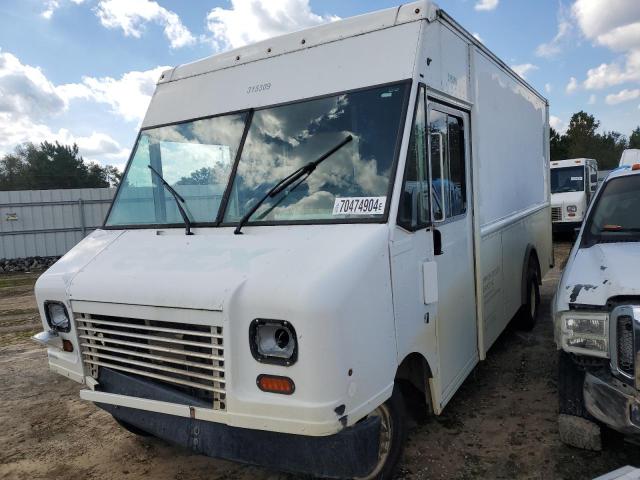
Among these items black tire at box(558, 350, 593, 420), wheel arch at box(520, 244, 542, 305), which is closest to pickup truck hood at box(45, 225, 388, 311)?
black tire at box(558, 350, 593, 420)

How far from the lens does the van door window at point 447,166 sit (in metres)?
3.41

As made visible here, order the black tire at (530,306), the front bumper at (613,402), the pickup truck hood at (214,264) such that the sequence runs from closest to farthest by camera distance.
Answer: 1. the pickup truck hood at (214,264)
2. the front bumper at (613,402)
3. the black tire at (530,306)

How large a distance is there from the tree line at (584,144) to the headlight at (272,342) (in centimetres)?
4319

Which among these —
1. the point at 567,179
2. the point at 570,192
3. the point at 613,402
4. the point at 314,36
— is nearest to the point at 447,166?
the point at 314,36

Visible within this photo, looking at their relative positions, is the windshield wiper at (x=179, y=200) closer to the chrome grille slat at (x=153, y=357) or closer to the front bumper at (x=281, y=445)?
the chrome grille slat at (x=153, y=357)

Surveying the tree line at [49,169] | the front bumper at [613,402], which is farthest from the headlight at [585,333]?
the tree line at [49,169]

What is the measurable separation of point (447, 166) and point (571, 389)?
1722mm

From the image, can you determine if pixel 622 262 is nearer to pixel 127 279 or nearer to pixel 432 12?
pixel 432 12

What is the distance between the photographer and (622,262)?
3330 millimetres

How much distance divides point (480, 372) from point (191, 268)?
3.45m

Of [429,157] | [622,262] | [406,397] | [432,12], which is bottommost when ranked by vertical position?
[406,397]

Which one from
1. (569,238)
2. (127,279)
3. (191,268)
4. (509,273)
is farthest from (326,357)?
(569,238)

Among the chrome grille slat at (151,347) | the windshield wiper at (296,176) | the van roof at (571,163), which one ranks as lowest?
the chrome grille slat at (151,347)

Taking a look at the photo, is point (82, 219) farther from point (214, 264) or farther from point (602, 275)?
point (602, 275)
